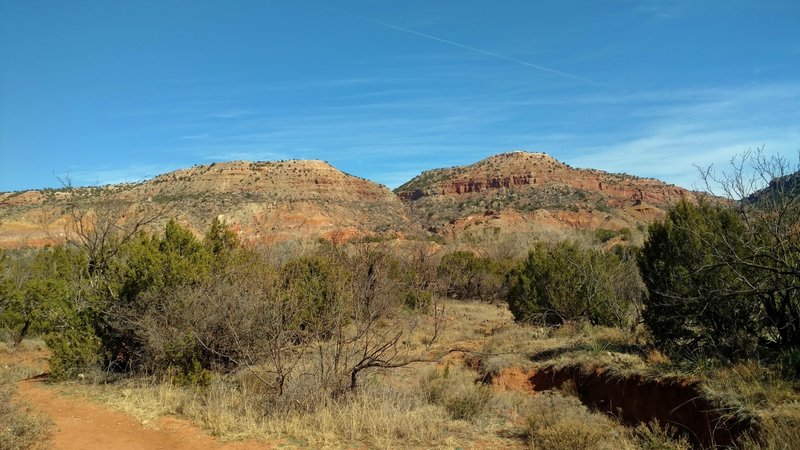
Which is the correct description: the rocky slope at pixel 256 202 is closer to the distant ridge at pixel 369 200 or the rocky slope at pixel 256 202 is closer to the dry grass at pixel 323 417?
the distant ridge at pixel 369 200

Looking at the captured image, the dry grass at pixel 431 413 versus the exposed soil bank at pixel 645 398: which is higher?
the dry grass at pixel 431 413

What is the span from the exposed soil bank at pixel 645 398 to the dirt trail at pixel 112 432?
21.9ft

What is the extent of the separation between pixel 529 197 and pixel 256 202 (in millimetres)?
41807

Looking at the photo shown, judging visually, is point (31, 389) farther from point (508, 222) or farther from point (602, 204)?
point (602, 204)

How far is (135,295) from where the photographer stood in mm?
11445

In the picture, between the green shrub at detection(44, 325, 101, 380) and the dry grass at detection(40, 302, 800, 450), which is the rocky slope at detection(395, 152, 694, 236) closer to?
the dry grass at detection(40, 302, 800, 450)

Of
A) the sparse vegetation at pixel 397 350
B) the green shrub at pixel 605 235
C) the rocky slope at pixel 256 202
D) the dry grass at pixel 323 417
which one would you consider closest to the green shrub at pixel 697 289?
the sparse vegetation at pixel 397 350

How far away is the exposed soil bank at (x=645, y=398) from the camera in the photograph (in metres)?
7.78

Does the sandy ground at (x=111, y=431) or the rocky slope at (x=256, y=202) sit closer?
the sandy ground at (x=111, y=431)

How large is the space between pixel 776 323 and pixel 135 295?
512 inches

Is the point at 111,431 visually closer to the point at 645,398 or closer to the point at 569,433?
the point at 569,433

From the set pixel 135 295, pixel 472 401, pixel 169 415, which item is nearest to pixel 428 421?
pixel 472 401

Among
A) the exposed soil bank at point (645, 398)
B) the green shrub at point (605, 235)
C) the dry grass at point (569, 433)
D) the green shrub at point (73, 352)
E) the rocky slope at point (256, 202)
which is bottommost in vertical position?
the exposed soil bank at point (645, 398)

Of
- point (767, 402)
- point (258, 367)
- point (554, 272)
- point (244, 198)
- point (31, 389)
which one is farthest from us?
point (244, 198)
